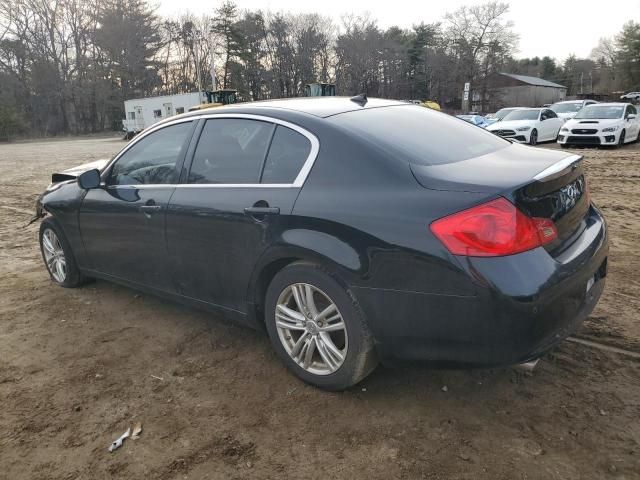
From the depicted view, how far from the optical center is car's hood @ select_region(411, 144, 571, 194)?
244 centimetres

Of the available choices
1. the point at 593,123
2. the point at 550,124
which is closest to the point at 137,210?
the point at 593,123

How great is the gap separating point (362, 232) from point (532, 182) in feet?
2.80

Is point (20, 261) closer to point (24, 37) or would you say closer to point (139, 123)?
point (139, 123)

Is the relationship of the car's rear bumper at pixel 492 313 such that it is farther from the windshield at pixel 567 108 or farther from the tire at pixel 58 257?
the windshield at pixel 567 108

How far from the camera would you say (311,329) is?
2936 mm

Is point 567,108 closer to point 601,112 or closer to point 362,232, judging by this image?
point 601,112

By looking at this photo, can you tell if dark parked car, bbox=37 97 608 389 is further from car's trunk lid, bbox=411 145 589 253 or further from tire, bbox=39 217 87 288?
tire, bbox=39 217 87 288

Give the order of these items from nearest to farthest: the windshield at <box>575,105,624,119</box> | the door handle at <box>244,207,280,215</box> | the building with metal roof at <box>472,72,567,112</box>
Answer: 1. the door handle at <box>244,207,280,215</box>
2. the windshield at <box>575,105,624,119</box>
3. the building with metal roof at <box>472,72,567,112</box>

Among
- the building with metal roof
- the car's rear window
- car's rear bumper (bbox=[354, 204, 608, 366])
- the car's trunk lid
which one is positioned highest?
the car's rear window

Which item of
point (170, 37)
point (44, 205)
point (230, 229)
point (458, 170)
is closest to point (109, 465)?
point (230, 229)

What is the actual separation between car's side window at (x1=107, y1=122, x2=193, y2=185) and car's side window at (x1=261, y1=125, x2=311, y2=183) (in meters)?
0.85

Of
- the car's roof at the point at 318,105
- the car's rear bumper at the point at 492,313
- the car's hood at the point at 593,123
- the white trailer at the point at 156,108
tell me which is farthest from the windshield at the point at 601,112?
the white trailer at the point at 156,108

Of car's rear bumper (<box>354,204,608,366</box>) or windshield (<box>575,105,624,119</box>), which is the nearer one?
car's rear bumper (<box>354,204,608,366</box>)

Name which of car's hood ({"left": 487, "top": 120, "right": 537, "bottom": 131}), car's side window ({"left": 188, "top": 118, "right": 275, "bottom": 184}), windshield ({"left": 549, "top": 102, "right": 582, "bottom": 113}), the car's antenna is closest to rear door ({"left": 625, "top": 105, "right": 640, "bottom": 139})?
car's hood ({"left": 487, "top": 120, "right": 537, "bottom": 131})
